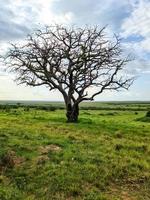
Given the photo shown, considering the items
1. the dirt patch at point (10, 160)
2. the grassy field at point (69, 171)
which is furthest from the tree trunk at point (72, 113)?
the dirt patch at point (10, 160)

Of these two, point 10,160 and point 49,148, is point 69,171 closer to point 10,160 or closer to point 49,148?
point 10,160

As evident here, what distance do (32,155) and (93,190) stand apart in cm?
445

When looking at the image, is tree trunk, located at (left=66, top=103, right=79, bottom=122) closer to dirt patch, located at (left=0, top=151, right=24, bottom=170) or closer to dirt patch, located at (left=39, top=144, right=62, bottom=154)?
dirt patch, located at (left=39, top=144, right=62, bottom=154)

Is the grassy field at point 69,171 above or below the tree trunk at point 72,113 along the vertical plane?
below

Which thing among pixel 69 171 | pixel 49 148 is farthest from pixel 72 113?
pixel 69 171

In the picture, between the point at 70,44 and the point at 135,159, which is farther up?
the point at 70,44

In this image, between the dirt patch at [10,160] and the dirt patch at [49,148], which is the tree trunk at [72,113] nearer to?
the dirt patch at [49,148]

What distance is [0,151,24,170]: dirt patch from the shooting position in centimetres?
1560

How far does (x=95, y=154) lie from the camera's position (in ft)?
61.1

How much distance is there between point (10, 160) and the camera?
52.4ft

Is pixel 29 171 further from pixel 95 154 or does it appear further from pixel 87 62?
pixel 87 62

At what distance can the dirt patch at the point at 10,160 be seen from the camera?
614 inches

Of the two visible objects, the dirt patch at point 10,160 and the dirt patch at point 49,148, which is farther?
the dirt patch at point 49,148

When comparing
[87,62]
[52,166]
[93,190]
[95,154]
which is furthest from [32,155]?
[87,62]
